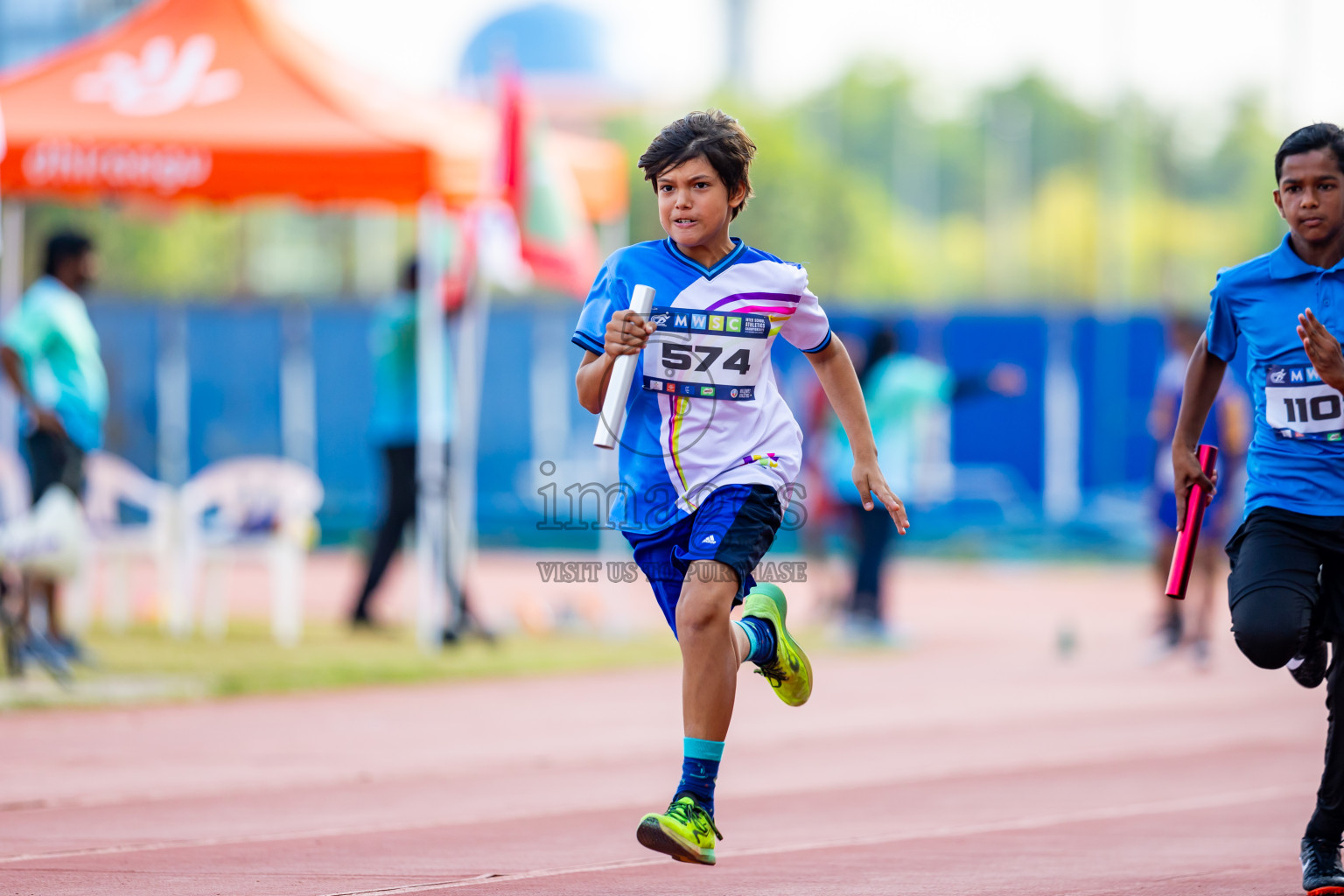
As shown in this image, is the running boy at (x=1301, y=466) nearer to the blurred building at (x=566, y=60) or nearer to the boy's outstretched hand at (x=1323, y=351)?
the boy's outstretched hand at (x=1323, y=351)

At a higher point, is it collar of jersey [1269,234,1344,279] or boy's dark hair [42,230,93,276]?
boy's dark hair [42,230,93,276]

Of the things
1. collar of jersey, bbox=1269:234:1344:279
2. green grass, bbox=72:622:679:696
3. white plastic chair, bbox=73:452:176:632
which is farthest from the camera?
white plastic chair, bbox=73:452:176:632

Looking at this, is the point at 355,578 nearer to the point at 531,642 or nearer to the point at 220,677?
the point at 531,642

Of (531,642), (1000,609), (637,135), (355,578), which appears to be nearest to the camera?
(531,642)

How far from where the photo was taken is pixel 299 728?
8516 mm

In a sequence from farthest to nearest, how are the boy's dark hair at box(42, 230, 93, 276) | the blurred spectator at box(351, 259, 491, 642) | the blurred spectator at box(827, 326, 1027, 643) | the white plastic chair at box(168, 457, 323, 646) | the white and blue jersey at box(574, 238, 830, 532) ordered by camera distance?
the blurred spectator at box(827, 326, 1027, 643), the white plastic chair at box(168, 457, 323, 646), the blurred spectator at box(351, 259, 491, 642), the boy's dark hair at box(42, 230, 93, 276), the white and blue jersey at box(574, 238, 830, 532)

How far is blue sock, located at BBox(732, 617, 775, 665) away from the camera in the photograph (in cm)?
504

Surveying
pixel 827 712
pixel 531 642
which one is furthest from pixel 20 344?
pixel 827 712

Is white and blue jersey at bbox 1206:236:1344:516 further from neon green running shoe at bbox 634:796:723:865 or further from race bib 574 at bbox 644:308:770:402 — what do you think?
neon green running shoe at bbox 634:796:723:865

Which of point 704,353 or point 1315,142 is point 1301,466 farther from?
point 704,353

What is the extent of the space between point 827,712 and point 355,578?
925 cm

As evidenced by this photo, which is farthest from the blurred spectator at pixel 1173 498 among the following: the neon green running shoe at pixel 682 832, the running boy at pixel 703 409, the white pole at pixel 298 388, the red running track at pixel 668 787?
the white pole at pixel 298 388

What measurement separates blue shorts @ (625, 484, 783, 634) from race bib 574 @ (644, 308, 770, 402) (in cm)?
28

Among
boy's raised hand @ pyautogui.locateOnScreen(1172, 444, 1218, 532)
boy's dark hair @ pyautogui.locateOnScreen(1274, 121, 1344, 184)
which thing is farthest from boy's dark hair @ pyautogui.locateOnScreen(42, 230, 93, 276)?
boy's dark hair @ pyautogui.locateOnScreen(1274, 121, 1344, 184)
